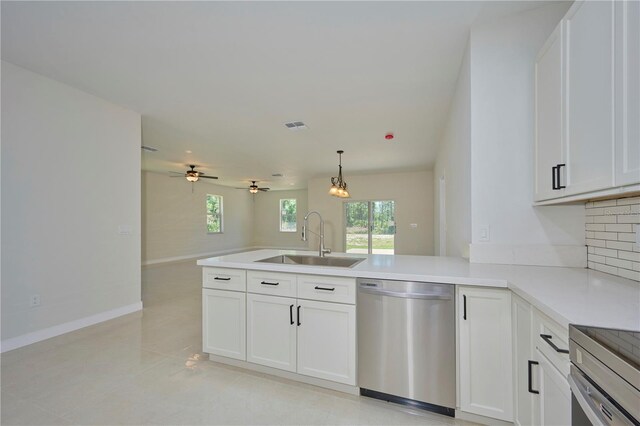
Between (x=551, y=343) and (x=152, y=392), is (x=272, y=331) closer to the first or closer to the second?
(x=152, y=392)

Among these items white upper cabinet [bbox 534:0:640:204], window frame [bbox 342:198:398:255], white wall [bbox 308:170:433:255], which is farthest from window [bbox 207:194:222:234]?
white upper cabinet [bbox 534:0:640:204]

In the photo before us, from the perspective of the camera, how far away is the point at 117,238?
356 centimetres

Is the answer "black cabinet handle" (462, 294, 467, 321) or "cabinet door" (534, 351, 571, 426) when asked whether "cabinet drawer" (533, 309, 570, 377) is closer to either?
"cabinet door" (534, 351, 571, 426)

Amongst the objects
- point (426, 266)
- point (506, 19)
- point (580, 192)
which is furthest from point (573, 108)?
point (426, 266)

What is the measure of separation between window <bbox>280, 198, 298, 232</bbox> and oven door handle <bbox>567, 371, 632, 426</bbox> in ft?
35.2

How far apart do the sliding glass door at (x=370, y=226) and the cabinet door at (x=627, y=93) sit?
280 inches

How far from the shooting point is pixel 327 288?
1.94 m

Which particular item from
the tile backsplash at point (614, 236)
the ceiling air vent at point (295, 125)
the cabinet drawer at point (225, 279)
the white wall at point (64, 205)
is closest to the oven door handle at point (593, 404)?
the tile backsplash at point (614, 236)

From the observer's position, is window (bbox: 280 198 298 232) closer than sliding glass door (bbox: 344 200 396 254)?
No

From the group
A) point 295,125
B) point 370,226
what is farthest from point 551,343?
point 370,226

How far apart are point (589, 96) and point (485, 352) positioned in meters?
1.44

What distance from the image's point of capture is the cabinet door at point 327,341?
6.18 feet

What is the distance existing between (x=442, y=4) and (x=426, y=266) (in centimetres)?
184

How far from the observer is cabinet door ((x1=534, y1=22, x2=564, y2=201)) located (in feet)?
5.15
